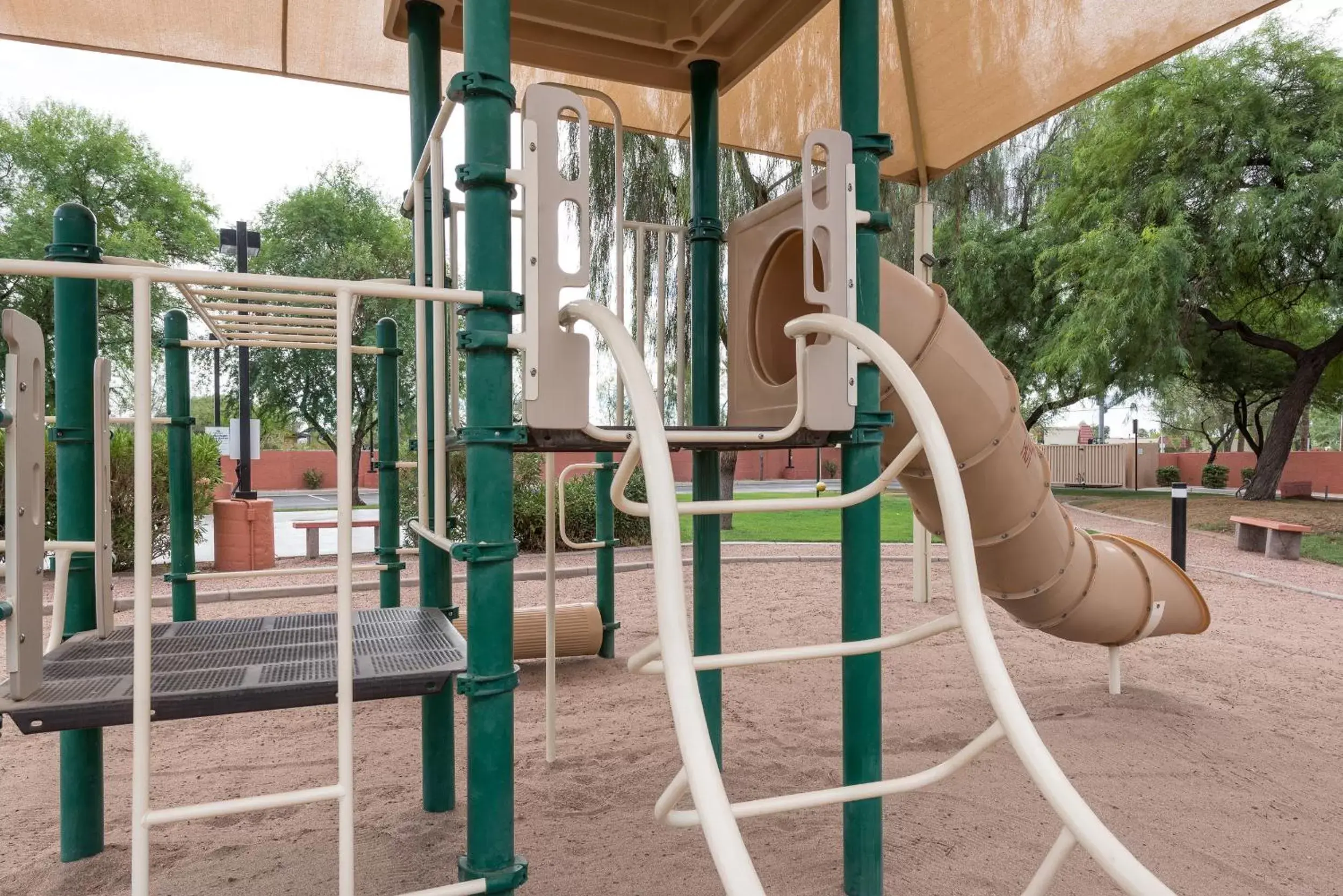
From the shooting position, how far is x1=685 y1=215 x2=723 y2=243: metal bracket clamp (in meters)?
3.31

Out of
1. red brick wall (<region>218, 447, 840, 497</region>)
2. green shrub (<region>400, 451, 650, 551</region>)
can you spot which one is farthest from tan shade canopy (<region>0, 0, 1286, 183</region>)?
red brick wall (<region>218, 447, 840, 497</region>)

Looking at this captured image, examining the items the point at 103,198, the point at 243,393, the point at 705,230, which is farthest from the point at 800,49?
the point at 103,198

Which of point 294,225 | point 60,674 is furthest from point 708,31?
point 294,225

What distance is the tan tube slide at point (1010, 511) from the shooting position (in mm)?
3002

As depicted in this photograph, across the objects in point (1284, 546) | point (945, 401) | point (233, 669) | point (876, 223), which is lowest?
point (1284, 546)

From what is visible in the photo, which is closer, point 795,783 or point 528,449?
point 528,449

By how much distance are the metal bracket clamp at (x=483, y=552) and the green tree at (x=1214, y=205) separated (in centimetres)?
1486

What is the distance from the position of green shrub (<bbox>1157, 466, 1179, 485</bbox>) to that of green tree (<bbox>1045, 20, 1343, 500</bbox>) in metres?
11.4

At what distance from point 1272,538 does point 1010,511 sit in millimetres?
9414

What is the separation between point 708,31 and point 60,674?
9.14ft

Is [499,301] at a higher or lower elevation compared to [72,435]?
higher

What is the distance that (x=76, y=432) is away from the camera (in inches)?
92.8

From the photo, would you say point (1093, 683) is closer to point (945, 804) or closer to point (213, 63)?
point (945, 804)

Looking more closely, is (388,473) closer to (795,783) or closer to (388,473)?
(388,473)
